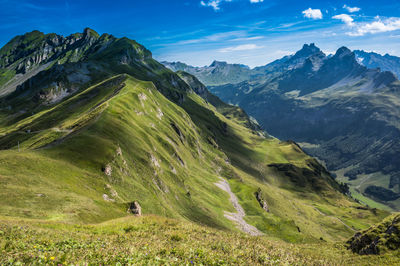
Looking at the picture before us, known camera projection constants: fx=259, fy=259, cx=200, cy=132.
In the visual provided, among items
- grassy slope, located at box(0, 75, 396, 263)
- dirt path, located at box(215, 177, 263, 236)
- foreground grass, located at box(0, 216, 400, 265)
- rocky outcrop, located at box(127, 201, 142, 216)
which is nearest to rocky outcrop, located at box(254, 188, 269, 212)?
grassy slope, located at box(0, 75, 396, 263)

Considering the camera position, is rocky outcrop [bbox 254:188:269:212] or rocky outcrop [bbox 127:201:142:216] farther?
rocky outcrop [bbox 254:188:269:212]

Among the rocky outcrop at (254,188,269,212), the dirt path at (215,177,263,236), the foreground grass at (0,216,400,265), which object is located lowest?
the rocky outcrop at (254,188,269,212)

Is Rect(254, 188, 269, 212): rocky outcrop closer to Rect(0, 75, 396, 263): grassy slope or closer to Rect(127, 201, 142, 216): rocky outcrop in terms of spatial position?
Rect(0, 75, 396, 263): grassy slope

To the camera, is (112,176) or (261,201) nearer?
(112,176)

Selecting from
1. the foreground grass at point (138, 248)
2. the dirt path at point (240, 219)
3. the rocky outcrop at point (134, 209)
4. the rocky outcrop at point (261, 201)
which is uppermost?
the foreground grass at point (138, 248)

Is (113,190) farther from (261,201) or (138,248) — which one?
(261,201)

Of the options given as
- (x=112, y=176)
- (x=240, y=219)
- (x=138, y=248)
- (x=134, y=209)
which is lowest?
(x=240, y=219)

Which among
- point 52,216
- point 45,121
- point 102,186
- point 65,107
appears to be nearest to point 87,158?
point 102,186

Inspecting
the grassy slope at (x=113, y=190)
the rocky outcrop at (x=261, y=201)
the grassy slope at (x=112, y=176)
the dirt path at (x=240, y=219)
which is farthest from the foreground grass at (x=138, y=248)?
the rocky outcrop at (x=261, y=201)

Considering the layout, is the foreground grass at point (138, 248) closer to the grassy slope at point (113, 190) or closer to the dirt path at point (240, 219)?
the grassy slope at point (113, 190)

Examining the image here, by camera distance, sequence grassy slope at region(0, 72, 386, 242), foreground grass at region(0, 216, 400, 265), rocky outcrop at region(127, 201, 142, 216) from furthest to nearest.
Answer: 1. rocky outcrop at region(127, 201, 142, 216)
2. grassy slope at region(0, 72, 386, 242)
3. foreground grass at region(0, 216, 400, 265)

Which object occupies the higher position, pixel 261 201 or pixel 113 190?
pixel 113 190

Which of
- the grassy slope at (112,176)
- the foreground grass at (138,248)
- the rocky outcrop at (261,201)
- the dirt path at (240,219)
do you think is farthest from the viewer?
the rocky outcrop at (261,201)

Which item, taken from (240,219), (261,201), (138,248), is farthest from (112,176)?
(261,201)
